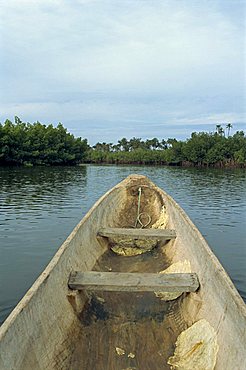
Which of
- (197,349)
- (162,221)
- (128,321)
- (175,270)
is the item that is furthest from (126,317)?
(162,221)

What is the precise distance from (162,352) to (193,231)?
1.68 meters

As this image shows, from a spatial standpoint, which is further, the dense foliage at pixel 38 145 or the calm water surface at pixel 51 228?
the dense foliage at pixel 38 145

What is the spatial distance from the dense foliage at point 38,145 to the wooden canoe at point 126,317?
3893 centimetres

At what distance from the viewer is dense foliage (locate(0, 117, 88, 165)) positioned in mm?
42000

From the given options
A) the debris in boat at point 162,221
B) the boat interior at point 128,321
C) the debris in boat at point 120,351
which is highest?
the debris in boat at point 162,221

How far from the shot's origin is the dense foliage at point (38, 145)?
4200cm

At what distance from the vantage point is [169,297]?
3.70m

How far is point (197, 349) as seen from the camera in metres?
2.73

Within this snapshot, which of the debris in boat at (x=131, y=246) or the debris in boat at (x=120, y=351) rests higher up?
the debris in boat at (x=131, y=246)

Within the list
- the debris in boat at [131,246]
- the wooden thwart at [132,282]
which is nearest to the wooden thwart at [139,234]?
the debris in boat at [131,246]

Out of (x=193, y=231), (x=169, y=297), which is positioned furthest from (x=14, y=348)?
(x=193, y=231)

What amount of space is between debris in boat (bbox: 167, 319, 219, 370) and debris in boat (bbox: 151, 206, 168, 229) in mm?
3407

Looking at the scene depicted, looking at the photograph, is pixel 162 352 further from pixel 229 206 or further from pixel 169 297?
pixel 229 206

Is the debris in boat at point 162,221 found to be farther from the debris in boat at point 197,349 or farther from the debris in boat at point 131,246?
the debris in boat at point 197,349
